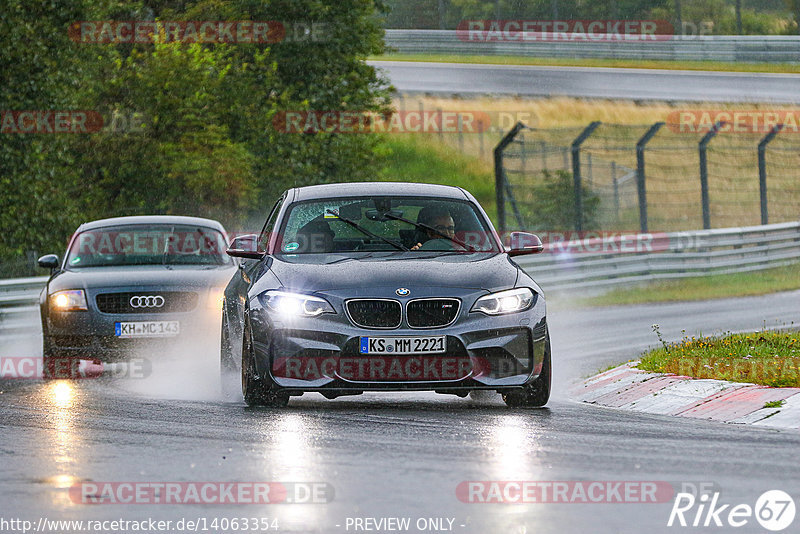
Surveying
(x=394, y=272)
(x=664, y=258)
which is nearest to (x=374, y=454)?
(x=394, y=272)

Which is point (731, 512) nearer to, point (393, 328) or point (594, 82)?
point (393, 328)

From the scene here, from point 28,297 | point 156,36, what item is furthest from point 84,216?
point 28,297

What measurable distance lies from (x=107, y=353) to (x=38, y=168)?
13.9m

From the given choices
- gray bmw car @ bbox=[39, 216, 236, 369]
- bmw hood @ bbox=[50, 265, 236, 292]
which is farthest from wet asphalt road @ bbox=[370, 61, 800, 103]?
gray bmw car @ bbox=[39, 216, 236, 369]

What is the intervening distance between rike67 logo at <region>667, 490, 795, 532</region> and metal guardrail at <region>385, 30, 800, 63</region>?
45.6m

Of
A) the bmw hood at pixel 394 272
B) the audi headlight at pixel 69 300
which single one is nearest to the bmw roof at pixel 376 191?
the bmw hood at pixel 394 272

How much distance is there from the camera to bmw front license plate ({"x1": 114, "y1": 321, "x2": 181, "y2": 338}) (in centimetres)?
1466

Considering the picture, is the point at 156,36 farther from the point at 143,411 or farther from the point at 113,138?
the point at 143,411

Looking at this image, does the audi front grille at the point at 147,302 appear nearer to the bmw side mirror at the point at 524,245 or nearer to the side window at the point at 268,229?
the side window at the point at 268,229

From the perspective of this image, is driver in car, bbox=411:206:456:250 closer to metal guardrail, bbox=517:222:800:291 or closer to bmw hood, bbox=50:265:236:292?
bmw hood, bbox=50:265:236:292

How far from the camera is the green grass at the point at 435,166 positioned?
42344 millimetres

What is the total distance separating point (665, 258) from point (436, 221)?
52.5 ft

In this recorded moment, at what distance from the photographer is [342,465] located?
8.09 m

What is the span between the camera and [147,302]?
14.7m
